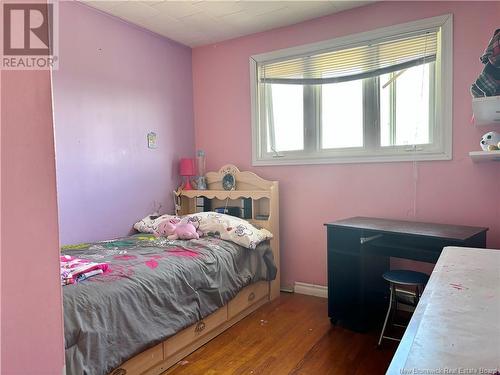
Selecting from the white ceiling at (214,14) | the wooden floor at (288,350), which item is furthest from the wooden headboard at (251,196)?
the white ceiling at (214,14)

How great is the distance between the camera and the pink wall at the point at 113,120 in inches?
102

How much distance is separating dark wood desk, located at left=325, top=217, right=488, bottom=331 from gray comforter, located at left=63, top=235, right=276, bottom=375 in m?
0.62

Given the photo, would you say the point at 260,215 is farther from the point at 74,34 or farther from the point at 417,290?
the point at 74,34

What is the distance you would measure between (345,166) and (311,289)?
3.78ft

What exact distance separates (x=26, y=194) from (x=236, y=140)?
287 cm

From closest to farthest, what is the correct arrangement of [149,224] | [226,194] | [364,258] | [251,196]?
[364,258]
[149,224]
[251,196]
[226,194]

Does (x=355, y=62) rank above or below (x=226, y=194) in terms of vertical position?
above

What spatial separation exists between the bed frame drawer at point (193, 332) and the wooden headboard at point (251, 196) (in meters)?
0.75

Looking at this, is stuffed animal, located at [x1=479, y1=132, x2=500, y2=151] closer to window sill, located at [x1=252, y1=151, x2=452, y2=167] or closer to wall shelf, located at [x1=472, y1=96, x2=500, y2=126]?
wall shelf, located at [x1=472, y1=96, x2=500, y2=126]

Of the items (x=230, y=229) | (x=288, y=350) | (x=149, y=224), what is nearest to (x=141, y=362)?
(x=288, y=350)

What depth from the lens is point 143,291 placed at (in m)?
1.87

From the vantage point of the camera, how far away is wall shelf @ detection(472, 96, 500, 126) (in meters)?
1.74

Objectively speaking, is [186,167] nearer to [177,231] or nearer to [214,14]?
[177,231]

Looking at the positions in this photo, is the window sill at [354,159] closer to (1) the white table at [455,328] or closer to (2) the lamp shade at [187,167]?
(2) the lamp shade at [187,167]
